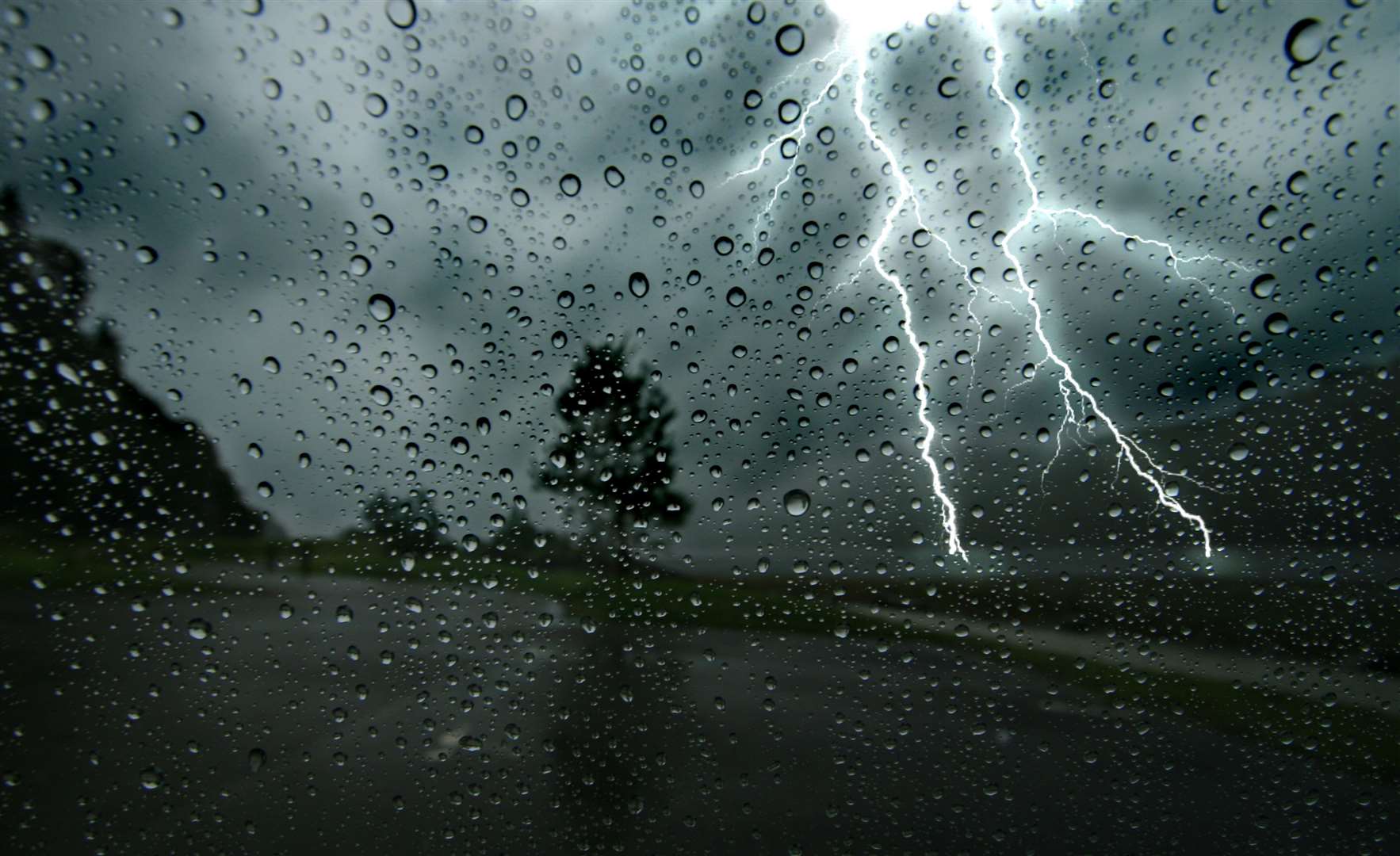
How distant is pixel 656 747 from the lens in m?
1.45

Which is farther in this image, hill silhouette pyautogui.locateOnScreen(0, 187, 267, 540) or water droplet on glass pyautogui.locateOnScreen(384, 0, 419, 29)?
water droplet on glass pyautogui.locateOnScreen(384, 0, 419, 29)

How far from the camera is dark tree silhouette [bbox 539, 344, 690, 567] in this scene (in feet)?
4.89

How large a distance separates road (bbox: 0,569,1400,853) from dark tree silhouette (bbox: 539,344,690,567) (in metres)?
0.28

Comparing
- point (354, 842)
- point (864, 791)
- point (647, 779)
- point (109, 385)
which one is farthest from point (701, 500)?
point (109, 385)

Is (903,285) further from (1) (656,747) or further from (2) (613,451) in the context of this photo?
(1) (656,747)

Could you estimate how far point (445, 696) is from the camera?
4.59 ft

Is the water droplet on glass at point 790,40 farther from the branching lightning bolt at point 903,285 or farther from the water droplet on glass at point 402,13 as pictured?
the water droplet on glass at point 402,13

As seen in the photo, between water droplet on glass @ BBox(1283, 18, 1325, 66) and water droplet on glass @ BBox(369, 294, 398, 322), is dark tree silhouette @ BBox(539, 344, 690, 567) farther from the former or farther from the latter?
water droplet on glass @ BBox(1283, 18, 1325, 66)

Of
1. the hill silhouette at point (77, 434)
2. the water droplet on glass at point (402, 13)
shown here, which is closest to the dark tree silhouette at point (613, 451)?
the hill silhouette at point (77, 434)

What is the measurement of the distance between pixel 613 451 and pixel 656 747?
0.74 meters

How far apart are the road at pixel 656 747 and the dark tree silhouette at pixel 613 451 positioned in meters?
0.28

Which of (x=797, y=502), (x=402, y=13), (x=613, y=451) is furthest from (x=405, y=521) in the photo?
(x=402, y=13)

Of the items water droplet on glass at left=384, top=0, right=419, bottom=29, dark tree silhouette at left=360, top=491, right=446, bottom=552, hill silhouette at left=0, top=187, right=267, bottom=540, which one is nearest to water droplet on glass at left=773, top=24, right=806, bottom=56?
water droplet on glass at left=384, top=0, right=419, bottom=29

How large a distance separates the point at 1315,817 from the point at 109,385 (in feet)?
9.82
